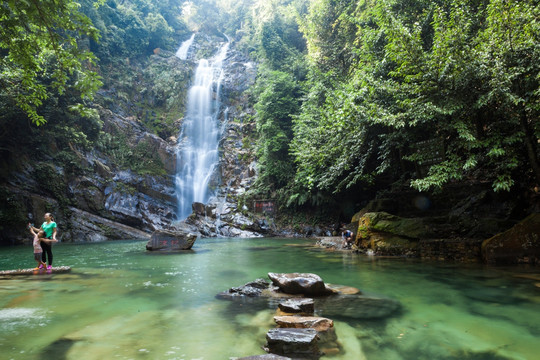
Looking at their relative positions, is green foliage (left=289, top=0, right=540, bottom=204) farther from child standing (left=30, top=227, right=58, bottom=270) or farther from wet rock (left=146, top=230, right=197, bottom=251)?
child standing (left=30, top=227, right=58, bottom=270)

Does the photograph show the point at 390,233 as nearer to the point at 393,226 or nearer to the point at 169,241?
the point at 393,226

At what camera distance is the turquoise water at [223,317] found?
3.29 meters

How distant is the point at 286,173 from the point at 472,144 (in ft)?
54.8

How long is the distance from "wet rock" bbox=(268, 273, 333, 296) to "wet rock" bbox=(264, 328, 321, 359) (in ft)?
7.31

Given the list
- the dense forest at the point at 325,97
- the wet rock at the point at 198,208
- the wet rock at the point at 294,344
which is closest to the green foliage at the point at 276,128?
the dense forest at the point at 325,97

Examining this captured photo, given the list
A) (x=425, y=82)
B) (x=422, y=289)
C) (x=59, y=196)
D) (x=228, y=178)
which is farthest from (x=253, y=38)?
(x=422, y=289)

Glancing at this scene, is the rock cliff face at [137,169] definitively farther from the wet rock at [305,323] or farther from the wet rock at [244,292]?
the wet rock at [305,323]

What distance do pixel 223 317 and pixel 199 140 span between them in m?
29.3

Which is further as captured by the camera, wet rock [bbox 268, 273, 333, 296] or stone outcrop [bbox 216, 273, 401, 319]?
wet rock [bbox 268, 273, 333, 296]

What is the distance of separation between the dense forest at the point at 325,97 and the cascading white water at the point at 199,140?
1830mm

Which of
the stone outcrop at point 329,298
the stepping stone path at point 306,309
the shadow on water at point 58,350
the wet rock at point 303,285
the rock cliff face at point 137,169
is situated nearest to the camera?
the shadow on water at point 58,350

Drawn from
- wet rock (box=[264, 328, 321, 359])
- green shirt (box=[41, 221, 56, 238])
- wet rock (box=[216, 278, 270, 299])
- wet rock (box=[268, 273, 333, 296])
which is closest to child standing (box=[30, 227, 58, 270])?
green shirt (box=[41, 221, 56, 238])

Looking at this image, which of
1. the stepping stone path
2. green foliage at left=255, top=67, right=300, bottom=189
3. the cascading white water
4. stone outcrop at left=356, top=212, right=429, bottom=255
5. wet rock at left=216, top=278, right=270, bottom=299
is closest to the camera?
the stepping stone path

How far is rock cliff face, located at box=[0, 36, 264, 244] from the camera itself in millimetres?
19875
